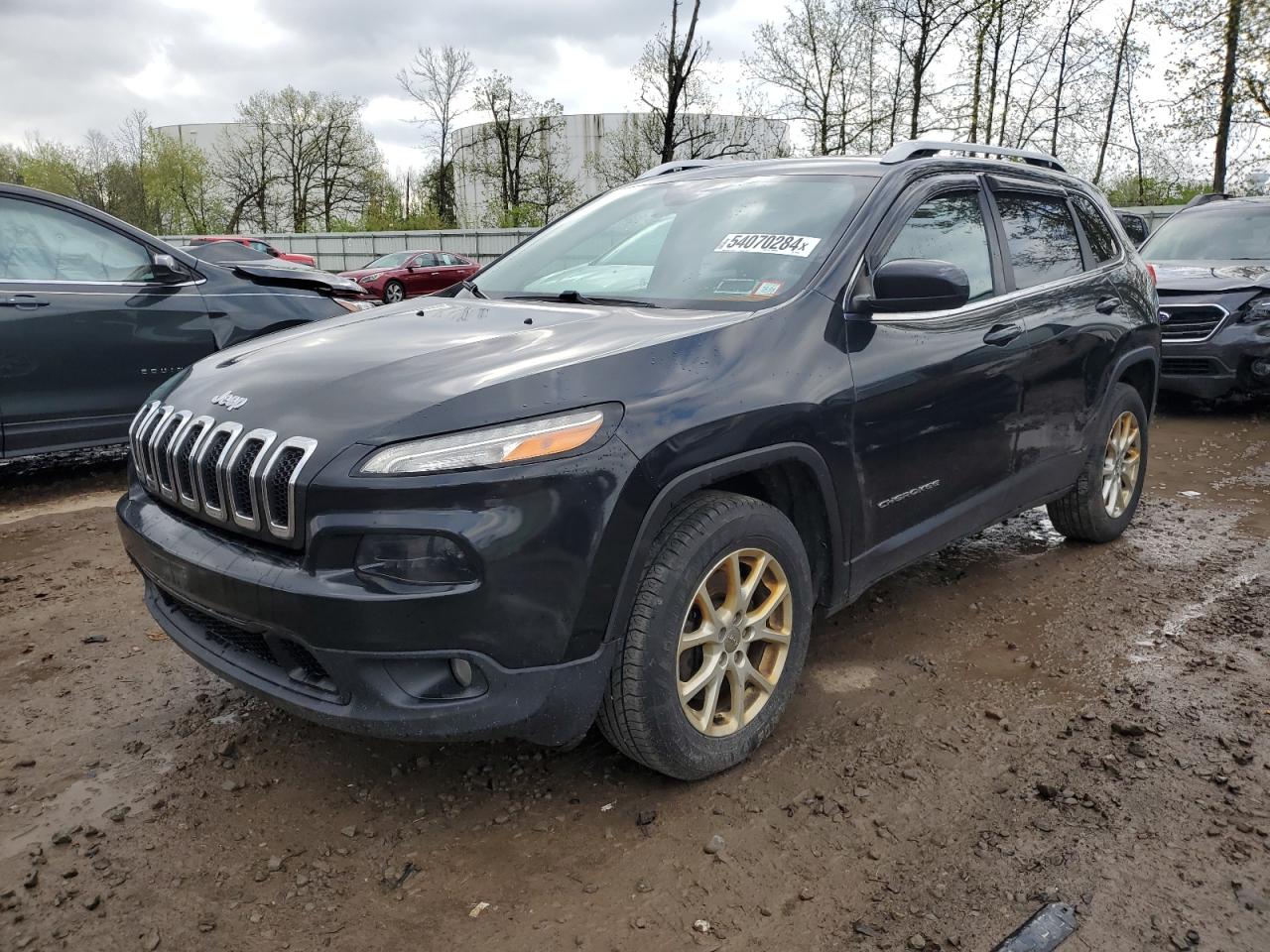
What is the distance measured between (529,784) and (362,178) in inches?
1873

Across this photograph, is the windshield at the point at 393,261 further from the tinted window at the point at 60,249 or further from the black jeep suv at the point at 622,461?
the black jeep suv at the point at 622,461

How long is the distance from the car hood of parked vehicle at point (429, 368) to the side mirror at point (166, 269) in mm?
3269

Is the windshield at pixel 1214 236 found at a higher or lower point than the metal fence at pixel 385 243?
lower

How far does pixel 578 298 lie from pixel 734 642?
4.26 ft

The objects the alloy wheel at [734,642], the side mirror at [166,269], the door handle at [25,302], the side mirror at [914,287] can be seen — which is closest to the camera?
the alloy wheel at [734,642]

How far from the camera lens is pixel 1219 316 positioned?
7727 millimetres

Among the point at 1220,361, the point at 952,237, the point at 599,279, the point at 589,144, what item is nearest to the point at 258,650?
the point at 599,279

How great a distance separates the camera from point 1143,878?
7.25ft

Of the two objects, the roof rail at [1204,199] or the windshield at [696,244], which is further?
the roof rail at [1204,199]

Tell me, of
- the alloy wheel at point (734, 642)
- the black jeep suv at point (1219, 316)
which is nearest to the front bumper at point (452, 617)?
the alloy wheel at point (734, 642)

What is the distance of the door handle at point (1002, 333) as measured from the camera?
3410mm

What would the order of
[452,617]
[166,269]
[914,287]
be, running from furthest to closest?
[166,269] < [914,287] < [452,617]

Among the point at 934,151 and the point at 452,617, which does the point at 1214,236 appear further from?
the point at 452,617

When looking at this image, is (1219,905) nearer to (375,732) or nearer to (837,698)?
(837,698)
